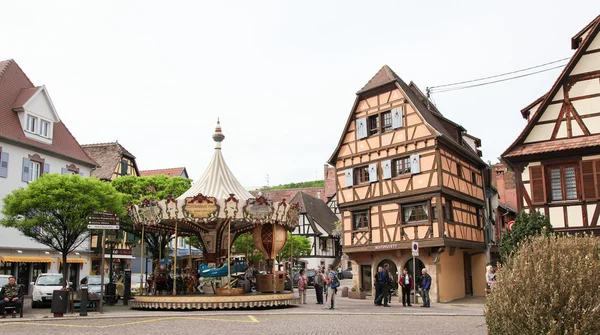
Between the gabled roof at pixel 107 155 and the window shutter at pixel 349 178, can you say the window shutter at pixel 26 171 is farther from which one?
the window shutter at pixel 349 178

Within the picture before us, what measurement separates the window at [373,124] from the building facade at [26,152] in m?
17.9

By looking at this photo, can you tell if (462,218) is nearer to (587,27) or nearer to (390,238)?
(390,238)

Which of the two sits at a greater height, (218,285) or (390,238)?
(390,238)

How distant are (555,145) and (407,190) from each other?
8.67 meters

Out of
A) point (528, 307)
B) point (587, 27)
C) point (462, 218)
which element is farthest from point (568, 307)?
point (462, 218)

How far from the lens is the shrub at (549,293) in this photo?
24.0 feet

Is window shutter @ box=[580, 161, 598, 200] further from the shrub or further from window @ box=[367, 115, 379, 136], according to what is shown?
the shrub

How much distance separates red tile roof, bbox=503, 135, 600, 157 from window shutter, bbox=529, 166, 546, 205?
67 centimetres

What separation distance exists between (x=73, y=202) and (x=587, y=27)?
67.9ft

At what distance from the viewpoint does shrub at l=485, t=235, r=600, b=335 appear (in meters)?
7.30

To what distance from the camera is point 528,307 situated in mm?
7488

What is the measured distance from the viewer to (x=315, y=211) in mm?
61156

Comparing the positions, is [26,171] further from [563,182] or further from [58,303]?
[563,182]

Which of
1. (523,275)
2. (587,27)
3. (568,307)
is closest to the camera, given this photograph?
(568,307)
